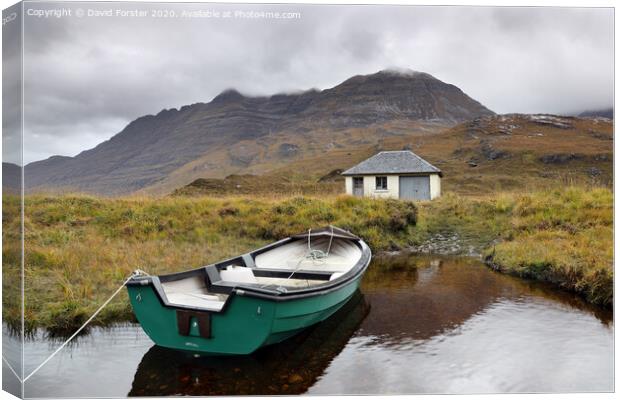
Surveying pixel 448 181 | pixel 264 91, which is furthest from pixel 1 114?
pixel 448 181

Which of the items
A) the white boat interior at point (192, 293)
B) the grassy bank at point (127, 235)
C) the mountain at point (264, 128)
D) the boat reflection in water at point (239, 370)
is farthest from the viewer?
the mountain at point (264, 128)

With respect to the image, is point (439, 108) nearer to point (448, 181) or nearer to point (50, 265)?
point (448, 181)

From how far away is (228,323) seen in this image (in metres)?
6.07

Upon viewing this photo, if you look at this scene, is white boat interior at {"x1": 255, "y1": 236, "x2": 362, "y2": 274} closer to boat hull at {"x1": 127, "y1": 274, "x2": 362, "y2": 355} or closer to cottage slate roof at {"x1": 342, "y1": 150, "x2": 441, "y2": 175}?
boat hull at {"x1": 127, "y1": 274, "x2": 362, "y2": 355}

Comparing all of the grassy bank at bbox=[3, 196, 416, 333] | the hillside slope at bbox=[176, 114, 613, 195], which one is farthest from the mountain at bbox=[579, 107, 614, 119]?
the grassy bank at bbox=[3, 196, 416, 333]

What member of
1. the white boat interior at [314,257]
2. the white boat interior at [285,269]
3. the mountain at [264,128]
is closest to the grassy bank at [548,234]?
the white boat interior at [314,257]

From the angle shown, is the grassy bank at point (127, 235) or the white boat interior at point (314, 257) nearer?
the grassy bank at point (127, 235)

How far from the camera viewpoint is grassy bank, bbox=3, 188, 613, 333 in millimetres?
8312

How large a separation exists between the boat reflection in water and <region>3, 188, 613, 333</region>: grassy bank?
1.72 metres

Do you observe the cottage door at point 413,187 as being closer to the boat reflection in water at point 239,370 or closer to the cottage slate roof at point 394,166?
the cottage slate roof at point 394,166

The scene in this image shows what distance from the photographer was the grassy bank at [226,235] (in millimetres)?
8312

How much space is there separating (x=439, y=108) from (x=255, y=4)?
91888 mm

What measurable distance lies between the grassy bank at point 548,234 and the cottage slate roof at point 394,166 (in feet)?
22.5

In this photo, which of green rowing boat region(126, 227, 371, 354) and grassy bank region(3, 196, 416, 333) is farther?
grassy bank region(3, 196, 416, 333)
